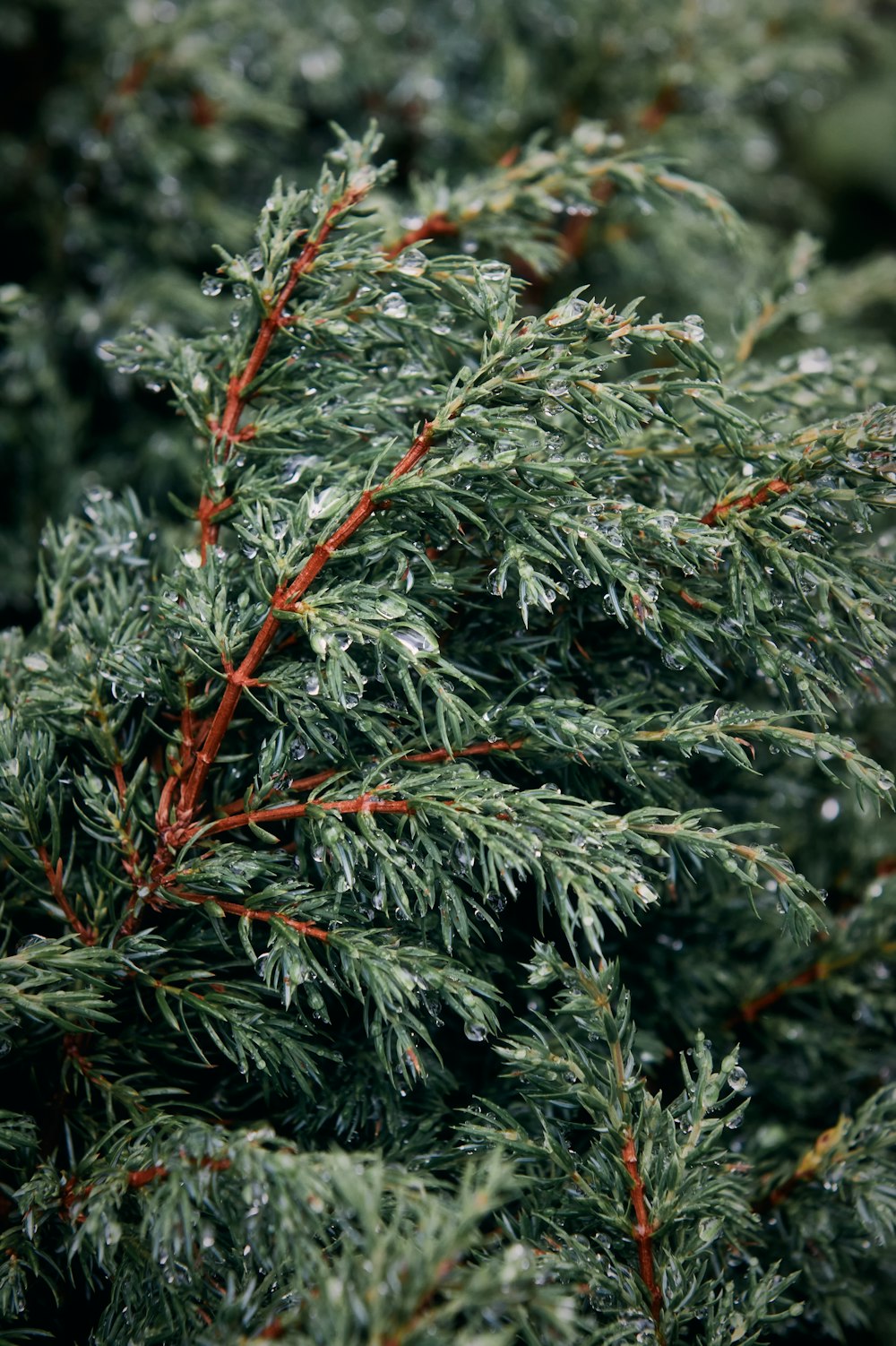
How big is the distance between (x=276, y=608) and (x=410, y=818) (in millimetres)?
223

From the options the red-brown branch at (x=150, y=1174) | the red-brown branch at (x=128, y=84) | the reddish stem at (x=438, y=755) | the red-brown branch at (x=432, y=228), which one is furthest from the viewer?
the red-brown branch at (x=128, y=84)

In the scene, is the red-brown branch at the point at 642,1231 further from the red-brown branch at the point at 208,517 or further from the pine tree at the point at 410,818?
the red-brown branch at the point at 208,517

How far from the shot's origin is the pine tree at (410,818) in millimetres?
855

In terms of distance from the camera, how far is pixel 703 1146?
2.92 ft

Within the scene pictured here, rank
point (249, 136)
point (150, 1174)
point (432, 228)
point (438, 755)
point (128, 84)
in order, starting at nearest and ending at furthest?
point (150, 1174)
point (438, 755)
point (432, 228)
point (128, 84)
point (249, 136)

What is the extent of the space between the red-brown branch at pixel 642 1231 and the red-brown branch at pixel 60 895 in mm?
540

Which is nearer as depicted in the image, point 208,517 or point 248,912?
point 248,912

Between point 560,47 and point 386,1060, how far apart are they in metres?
2.21

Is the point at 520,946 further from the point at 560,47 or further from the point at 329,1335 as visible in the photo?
the point at 560,47

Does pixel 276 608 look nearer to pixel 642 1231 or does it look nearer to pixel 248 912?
pixel 248 912

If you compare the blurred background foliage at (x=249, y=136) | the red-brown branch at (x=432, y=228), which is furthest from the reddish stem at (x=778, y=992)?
the blurred background foliage at (x=249, y=136)

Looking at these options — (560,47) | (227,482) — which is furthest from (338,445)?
(560,47)

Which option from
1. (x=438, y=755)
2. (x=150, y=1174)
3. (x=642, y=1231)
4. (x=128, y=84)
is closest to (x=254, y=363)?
(x=438, y=755)

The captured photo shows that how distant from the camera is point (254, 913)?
907 mm
